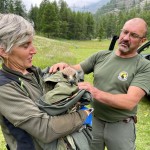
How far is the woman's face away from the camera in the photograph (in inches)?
86.9

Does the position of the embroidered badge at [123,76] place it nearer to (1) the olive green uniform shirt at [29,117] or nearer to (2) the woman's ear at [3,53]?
(1) the olive green uniform shirt at [29,117]

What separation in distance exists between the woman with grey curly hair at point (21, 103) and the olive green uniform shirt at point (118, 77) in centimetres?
118

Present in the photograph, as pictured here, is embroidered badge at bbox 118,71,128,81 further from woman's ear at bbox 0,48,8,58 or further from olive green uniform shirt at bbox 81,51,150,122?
woman's ear at bbox 0,48,8,58

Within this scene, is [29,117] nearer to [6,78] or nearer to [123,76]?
[6,78]

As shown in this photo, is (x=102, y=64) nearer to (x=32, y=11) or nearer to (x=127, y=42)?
(x=127, y=42)

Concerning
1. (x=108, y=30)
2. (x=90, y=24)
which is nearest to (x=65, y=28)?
(x=90, y=24)

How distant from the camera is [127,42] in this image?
3508mm

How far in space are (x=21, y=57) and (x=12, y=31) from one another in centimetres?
21

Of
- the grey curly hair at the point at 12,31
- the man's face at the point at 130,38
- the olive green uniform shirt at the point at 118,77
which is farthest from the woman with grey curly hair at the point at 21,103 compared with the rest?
the man's face at the point at 130,38

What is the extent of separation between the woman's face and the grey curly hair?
1.8 inches

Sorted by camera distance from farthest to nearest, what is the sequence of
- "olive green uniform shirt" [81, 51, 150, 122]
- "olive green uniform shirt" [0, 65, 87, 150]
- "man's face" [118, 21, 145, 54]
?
"man's face" [118, 21, 145, 54], "olive green uniform shirt" [81, 51, 150, 122], "olive green uniform shirt" [0, 65, 87, 150]

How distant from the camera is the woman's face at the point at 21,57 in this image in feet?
7.24

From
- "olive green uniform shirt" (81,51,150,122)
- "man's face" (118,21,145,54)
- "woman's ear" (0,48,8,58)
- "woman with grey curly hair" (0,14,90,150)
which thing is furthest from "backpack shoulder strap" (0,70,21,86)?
"man's face" (118,21,145,54)

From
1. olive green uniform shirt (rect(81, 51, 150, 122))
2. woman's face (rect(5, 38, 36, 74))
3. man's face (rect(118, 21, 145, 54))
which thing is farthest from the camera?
man's face (rect(118, 21, 145, 54))
